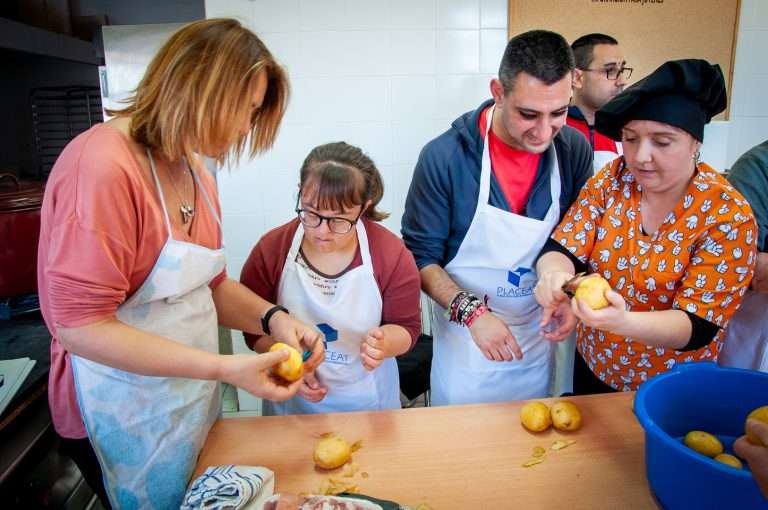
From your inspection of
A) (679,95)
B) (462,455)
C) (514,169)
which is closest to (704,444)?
(462,455)

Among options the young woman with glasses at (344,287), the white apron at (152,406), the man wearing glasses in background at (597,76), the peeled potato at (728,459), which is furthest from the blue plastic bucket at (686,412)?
the man wearing glasses in background at (597,76)

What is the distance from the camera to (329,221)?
1379 mm

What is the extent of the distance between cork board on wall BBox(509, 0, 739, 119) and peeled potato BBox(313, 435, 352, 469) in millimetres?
2303

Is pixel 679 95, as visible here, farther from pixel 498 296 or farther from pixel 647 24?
pixel 647 24

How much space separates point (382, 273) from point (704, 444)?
86 cm

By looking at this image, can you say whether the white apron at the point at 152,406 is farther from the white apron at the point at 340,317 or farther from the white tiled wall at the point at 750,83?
the white tiled wall at the point at 750,83

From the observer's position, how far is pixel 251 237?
9.20 ft

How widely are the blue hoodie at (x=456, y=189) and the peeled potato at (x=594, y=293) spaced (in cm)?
52

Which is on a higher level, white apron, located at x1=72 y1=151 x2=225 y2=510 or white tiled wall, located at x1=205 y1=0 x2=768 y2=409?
white tiled wall, located at x1=205 y1=0 x2=768 y2=409

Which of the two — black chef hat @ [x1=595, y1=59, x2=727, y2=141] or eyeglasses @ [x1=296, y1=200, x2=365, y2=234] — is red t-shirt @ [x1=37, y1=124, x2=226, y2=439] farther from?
black chef hat @ [x1=595, y1=59, x2=727, y2=141]

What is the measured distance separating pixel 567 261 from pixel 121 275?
44.2 inches

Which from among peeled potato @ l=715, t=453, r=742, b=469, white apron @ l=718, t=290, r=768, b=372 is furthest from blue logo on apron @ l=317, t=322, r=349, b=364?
white apron @ l=718, t=290, r=768, b=372

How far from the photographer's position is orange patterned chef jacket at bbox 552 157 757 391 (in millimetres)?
1194

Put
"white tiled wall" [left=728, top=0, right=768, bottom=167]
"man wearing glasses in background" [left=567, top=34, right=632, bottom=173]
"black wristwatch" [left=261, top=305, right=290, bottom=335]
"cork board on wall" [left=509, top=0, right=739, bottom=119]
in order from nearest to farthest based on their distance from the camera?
"black wristwatch" [left=261, top=305, right=290, bottom=335], "man wearing glasses in background" [left=567, top=34, right=632, bottom=173], "cork board on wall" [left=509, top=0, right=739, bottom=119], "white tiled wall" [left=728, top=0, right=768, bottom=167]
